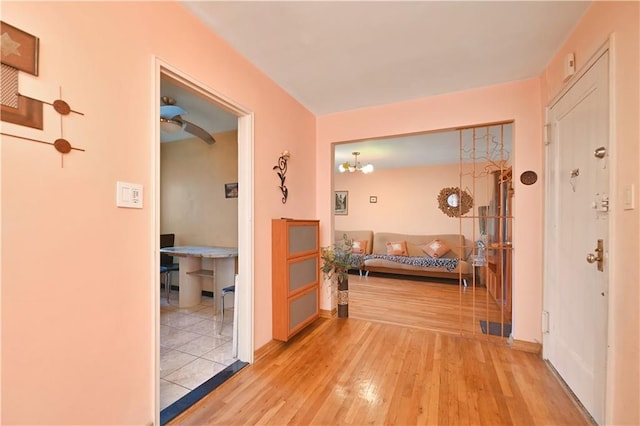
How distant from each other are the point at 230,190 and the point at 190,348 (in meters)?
2.13

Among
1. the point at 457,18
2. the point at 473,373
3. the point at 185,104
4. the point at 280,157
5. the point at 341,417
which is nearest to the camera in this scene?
the point at 341,417

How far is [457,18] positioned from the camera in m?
1.69

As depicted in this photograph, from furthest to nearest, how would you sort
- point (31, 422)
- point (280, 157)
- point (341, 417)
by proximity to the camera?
point (280, 157) < point (341, 417) < point (31, 422)

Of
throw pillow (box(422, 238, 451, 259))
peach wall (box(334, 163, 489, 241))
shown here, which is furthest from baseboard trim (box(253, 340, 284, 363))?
peach wall (box(334, 163, 489, 241))

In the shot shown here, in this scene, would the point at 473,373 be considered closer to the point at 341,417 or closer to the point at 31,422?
the point at 341,417

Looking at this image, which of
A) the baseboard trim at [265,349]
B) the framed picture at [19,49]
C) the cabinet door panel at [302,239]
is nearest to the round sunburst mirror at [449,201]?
the cabinet door panel at [302,239]

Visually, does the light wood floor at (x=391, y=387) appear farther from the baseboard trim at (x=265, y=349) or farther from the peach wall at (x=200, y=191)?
the peach wall at (x=200, y=191)

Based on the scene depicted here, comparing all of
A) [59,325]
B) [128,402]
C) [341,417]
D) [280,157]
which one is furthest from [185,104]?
[341,417]

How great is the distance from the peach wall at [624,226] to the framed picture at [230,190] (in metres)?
3.64

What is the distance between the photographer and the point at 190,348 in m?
2.41

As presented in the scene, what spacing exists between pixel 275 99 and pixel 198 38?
87cm

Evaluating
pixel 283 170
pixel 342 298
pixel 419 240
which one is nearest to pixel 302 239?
pixel 283 170

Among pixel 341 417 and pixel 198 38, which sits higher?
pixel 198 38

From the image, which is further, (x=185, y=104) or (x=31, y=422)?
(x=185, y=104)
